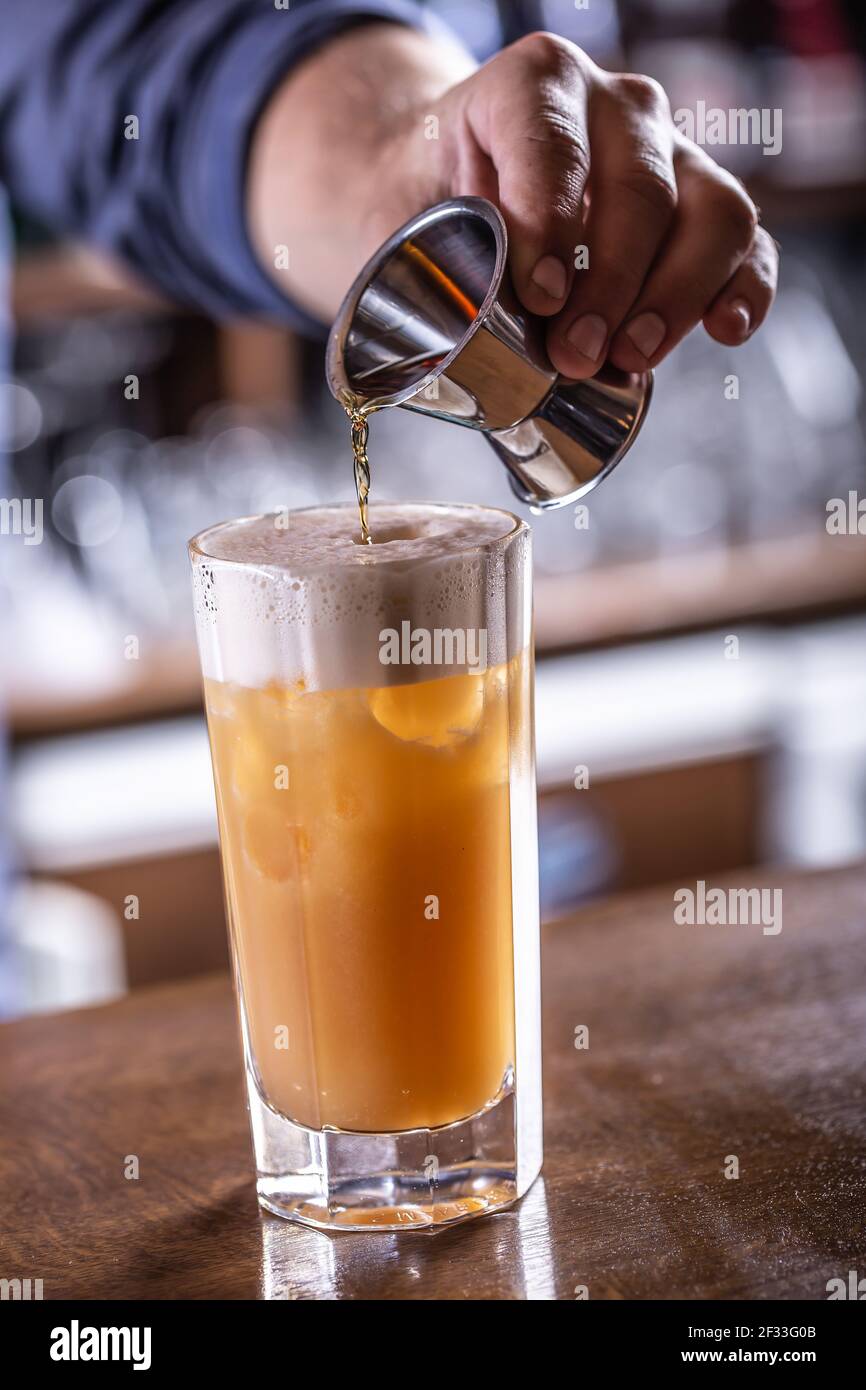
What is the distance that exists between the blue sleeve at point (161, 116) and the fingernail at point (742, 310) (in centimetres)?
55

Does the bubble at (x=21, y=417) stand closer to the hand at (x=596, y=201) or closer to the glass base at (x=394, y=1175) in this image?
the hand at (x=596, y=201)

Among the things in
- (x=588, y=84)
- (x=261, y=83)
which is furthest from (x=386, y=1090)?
(x=261, y=83)

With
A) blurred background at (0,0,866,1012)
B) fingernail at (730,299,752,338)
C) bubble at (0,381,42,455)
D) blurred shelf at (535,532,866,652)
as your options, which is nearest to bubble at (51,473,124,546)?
blurred background at (0,0,866,1012)

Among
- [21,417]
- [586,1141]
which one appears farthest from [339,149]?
[21,417]

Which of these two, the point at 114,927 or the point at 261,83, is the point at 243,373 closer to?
the point at 114,927

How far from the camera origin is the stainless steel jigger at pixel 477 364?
2.56ft

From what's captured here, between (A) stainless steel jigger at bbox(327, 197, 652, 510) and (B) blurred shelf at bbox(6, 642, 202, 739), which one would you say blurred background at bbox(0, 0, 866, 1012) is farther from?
(A) stainless steel jigger at bbox(327, 197, 652, 510)

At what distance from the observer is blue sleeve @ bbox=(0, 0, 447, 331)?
4.21ft

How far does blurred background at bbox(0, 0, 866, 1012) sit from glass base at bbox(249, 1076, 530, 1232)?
1541mm

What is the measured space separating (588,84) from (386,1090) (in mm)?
595

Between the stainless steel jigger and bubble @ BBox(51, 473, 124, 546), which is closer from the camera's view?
the stainless steel jigger

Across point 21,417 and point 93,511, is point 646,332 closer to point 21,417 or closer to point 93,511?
point 93,511

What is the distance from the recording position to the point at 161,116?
141 centimetres
